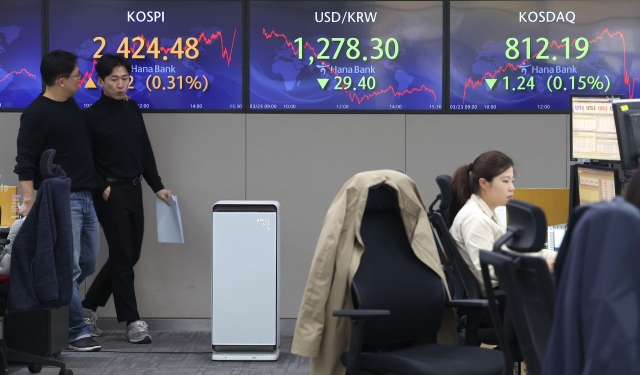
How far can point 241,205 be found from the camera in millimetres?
4566

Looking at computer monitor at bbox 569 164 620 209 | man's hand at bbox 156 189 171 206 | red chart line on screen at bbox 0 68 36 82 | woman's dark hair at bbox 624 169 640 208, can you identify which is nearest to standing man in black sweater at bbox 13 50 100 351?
man's hand at bbox 156 189 171 206

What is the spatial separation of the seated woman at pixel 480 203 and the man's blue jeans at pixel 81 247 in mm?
2140

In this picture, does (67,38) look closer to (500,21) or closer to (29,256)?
(29,256)

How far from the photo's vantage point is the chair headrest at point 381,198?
3.04 m

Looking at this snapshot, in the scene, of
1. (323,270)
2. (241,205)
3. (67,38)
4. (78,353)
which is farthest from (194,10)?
(323,270)

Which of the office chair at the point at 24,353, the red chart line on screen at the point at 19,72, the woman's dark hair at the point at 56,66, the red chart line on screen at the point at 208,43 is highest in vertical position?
the red chart line on screen at the point at 208,43

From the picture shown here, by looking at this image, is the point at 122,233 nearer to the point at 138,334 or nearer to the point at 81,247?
the point at 81,247

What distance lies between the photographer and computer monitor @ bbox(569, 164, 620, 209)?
348 cm

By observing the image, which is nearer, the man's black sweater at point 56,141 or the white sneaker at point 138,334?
the man's black sweater at point 56,141

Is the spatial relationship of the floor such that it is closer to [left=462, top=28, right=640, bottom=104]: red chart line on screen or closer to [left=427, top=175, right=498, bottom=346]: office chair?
[left=427, top=175, right=498, bottom=346]: office chair

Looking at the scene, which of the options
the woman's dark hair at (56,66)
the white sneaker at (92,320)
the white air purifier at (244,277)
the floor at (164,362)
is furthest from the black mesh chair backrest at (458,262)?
A: the white sneaker at (92,320)

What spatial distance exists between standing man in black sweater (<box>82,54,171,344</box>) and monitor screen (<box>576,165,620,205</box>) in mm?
2443

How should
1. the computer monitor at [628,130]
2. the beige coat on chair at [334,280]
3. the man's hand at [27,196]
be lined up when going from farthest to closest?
1. the man's hand at [27,196]
2. the computer monitor at [628,130]
3. the beige coat on chair at [334,280]

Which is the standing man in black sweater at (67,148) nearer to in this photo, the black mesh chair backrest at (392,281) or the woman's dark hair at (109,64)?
the woman's dark hair at (109,64)
